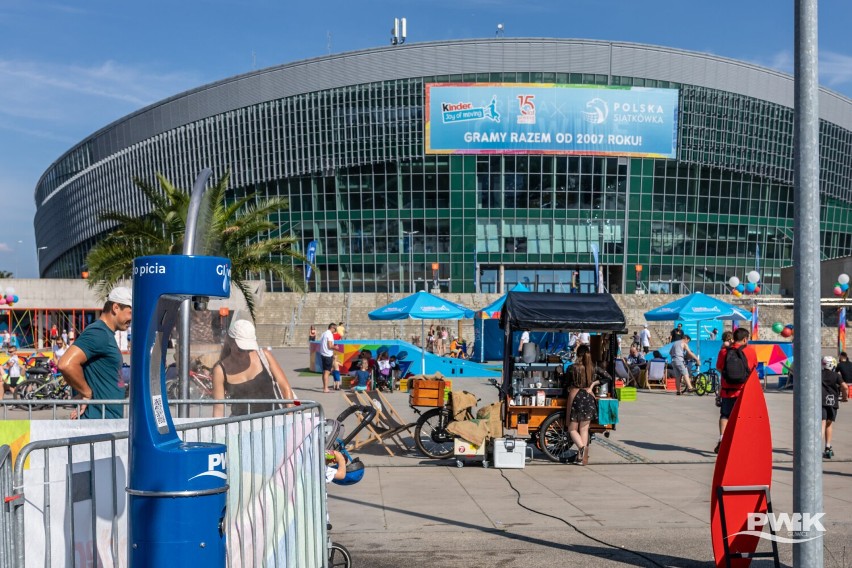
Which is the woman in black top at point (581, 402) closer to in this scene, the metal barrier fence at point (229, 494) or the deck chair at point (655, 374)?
the metal barrier fence at point (229, 494)

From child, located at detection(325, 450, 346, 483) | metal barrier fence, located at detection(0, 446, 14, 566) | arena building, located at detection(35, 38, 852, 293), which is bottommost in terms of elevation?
child, located at detection(325, 450, 346, 483)

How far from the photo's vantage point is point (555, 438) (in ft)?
40.6

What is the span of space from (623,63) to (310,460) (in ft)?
217

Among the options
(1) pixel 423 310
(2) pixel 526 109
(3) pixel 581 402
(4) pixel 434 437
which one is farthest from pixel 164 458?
(2) pixel 526 109

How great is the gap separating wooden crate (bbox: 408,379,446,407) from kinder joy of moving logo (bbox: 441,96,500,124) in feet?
178

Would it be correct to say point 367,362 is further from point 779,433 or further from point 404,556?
point 404,556

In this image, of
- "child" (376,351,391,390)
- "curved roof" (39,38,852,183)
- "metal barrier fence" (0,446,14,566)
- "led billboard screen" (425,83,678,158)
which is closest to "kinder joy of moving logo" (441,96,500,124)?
"led billboard screen" (425,83,678,158)

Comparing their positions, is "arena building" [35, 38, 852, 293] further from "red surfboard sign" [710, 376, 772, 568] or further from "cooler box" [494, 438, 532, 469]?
"red surfboard sign" [710, 376, 772, 568]

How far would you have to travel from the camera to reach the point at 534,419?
12.7m

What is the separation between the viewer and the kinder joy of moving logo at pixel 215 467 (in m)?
3.99

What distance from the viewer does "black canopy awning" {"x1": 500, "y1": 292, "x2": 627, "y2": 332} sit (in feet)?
41.9

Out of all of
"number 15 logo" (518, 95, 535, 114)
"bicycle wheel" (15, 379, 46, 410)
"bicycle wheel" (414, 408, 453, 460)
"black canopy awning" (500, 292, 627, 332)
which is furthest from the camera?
"number 15 logo" (518, 95, 535, 114)

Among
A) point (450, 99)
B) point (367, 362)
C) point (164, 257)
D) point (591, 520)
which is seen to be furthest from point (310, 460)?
point (450, 99)

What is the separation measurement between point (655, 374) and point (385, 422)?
13.7m
